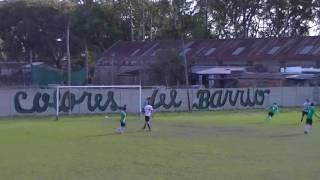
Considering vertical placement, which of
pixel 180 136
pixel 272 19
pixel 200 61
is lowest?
pixel 180 136

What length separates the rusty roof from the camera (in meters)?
74.1

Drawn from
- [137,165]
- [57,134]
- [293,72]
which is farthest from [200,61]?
[137,165]

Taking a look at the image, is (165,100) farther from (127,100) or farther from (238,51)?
(238,51)

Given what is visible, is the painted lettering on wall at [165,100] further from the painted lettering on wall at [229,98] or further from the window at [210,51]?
the window at [210,51]

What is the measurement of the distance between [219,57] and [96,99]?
32181 mm

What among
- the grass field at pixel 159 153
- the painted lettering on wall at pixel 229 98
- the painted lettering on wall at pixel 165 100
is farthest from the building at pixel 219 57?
the grass field at pixel 159 153

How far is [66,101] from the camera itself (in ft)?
156

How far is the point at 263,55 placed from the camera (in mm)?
Answer: 75812

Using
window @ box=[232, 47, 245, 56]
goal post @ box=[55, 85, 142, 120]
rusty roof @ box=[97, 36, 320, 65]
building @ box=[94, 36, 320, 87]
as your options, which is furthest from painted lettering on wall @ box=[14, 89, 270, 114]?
window @ box=[232, 47, 245, 56]

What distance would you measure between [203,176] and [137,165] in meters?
2.72

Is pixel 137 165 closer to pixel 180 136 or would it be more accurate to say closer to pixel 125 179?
pixel 125 179

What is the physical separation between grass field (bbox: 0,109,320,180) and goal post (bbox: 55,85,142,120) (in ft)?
44.4

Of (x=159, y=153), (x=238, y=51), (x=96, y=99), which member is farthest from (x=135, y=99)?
(x=238, y=51)

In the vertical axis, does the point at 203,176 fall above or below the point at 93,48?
below
